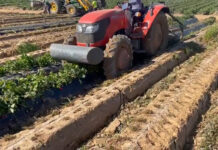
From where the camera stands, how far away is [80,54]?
678cm

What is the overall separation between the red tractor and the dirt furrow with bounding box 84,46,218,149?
154cm

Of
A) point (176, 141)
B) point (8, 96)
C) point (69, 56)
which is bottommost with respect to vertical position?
point (176, 141)

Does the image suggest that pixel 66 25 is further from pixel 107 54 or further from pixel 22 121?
pixel 22 121

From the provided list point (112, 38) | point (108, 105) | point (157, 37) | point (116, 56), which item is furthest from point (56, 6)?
point (108, 105)

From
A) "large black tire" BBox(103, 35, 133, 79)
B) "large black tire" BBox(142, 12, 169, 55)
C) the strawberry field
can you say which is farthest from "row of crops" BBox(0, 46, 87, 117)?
"large black tire" BBox(142, 12, 169, 55)

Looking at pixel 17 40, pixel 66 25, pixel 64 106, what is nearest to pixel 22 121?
pixel 64 106

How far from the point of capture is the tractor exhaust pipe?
670 cm

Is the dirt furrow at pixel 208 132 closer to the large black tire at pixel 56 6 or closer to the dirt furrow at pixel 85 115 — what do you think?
the dirt furrow at pixel 85 115

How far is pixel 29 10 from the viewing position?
3008 cm

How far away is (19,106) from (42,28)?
11.6 meters

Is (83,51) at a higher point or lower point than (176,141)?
higher

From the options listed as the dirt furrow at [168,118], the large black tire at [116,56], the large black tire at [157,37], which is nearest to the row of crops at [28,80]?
the large black tire at [116,56]

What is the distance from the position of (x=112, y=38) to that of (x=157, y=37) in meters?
2.49

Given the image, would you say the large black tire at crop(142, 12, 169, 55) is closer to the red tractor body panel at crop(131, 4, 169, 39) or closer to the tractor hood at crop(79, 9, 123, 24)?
the red tractor body panel at crop(131, 4, 169, 39)
